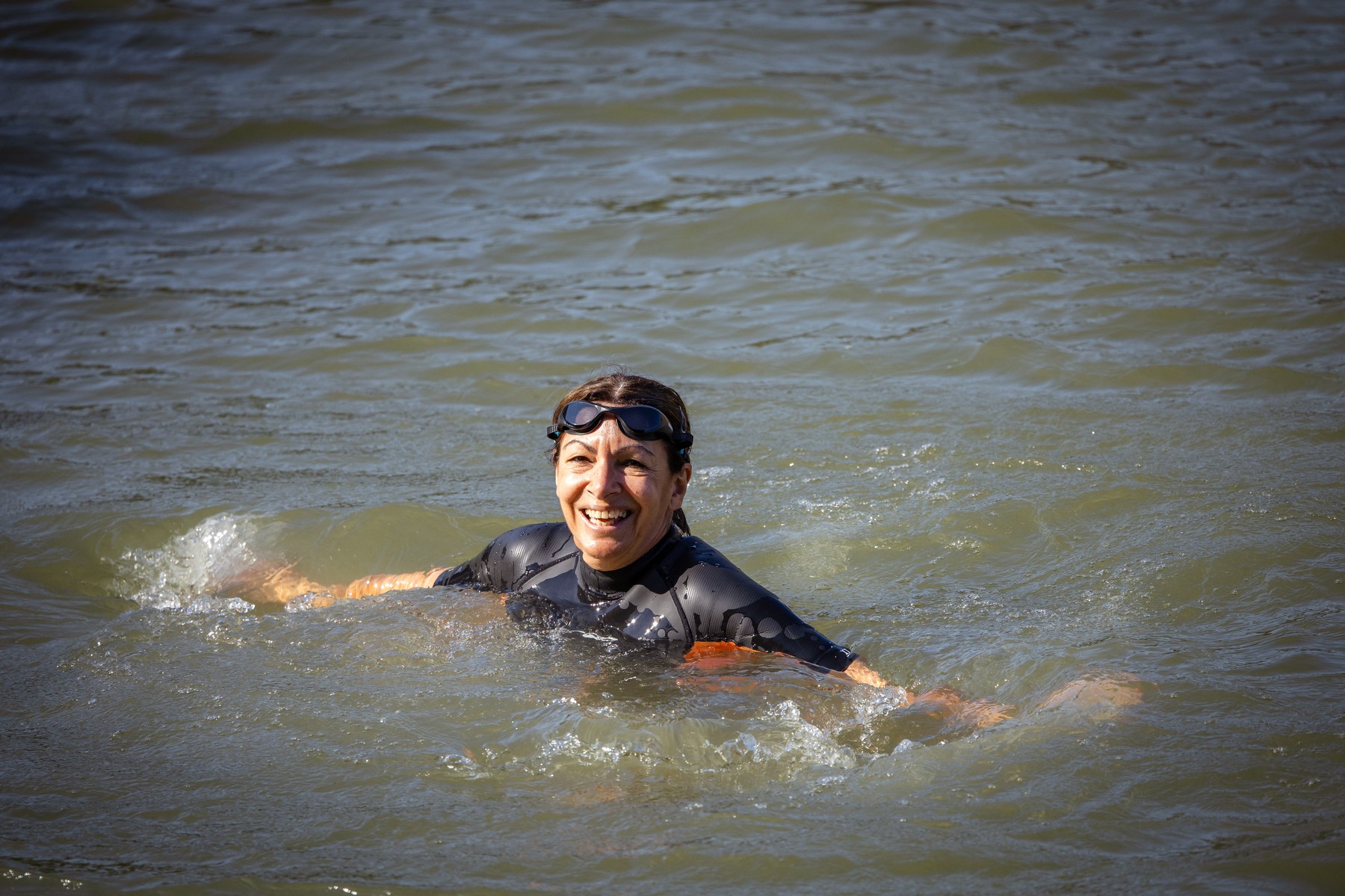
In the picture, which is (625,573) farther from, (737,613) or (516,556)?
(516,556)

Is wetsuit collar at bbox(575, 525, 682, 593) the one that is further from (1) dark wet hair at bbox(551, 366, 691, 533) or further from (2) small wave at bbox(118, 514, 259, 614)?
(2) small wave at bbox(118, 514, 259, 614)

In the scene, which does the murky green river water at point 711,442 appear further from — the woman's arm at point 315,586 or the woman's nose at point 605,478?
the woman's nose at point 605,478

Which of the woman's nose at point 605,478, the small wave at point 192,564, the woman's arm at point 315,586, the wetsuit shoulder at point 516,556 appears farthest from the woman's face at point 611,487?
the small wave at point 192,564

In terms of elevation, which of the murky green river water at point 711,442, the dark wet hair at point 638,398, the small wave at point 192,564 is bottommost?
the small wave at point 192,564

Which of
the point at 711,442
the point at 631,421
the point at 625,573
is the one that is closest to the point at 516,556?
the point at 625,573

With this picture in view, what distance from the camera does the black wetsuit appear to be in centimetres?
387

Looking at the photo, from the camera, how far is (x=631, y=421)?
406 cm

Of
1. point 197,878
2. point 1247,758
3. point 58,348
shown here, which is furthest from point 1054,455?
point 58,348

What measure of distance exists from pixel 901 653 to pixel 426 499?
102 inches

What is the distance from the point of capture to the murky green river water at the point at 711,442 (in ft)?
10.8

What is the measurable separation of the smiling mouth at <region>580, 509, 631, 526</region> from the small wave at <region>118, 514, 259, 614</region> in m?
1.80

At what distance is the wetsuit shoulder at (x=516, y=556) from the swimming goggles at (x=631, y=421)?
58cm

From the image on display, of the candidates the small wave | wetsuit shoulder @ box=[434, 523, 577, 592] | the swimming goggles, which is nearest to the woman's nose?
the swimming goggles

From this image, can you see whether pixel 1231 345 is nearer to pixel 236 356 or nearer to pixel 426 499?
pixel 426 499
